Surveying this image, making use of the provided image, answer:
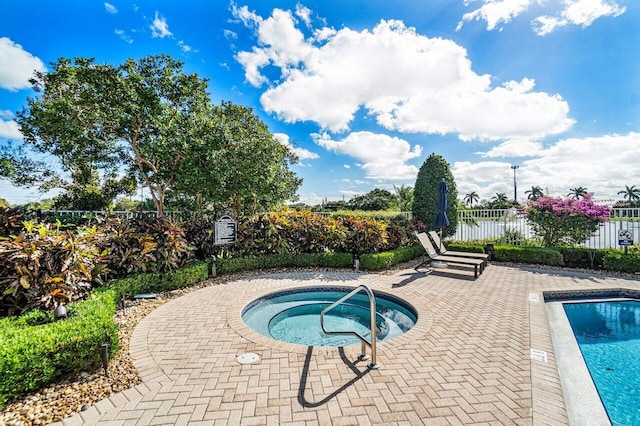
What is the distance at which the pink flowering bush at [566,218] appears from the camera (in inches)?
393

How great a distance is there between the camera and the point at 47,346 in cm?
302

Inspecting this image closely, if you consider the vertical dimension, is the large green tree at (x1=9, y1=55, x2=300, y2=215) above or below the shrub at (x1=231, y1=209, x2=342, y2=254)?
above

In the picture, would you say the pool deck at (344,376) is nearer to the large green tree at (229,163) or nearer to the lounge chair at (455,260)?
the lounge chair at (455,260)

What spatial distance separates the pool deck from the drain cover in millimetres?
91

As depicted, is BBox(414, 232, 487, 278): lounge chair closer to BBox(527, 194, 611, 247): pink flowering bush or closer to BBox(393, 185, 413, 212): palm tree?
BBox(527, 194, 611, 247): pink flowering bush

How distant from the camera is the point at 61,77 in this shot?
11.5 metres

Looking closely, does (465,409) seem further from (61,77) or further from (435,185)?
Result: (61,77)

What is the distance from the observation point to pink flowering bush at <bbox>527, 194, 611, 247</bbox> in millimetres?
9982

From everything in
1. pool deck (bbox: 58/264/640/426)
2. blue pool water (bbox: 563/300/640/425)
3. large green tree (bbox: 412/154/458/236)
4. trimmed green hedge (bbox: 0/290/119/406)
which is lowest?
blue pool water (bbox: 563/300/640/425)

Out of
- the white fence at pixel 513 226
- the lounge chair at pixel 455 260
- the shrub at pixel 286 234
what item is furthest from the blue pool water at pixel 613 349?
the shrub at pixel 286 234

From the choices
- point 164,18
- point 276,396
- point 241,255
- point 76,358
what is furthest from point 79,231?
point 164,18

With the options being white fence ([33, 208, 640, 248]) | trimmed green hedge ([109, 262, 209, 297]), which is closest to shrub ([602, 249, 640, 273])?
white fence ([33, 208, 640, 248])

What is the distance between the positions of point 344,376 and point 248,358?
4.20 ft

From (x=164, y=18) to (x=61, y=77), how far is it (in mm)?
6119
